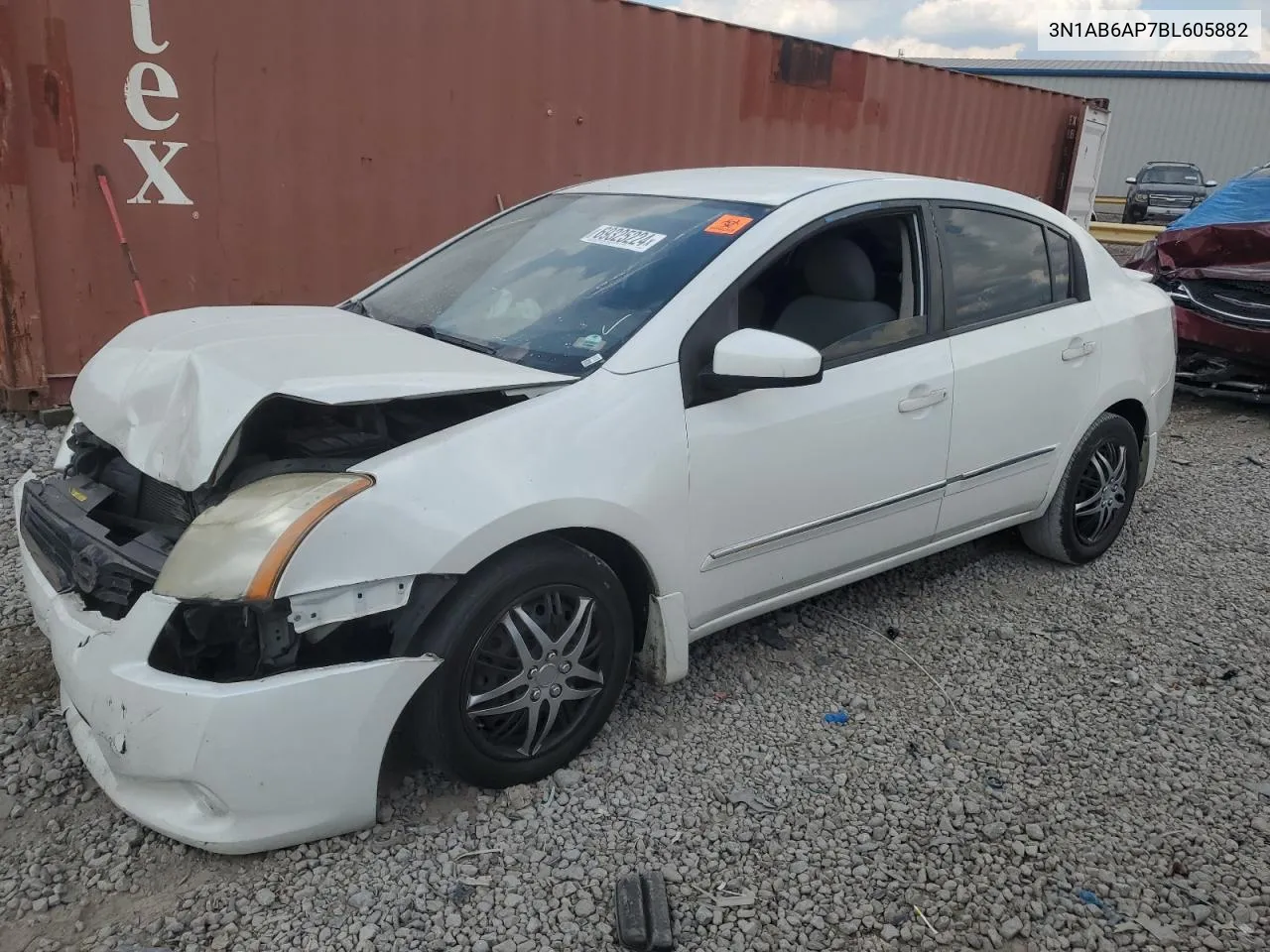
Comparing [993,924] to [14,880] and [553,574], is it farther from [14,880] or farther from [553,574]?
[14,880]

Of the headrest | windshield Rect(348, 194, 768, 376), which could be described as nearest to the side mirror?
windshield Rect(348, 194, 768, 376)

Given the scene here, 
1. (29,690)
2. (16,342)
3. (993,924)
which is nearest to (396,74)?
(16,342)

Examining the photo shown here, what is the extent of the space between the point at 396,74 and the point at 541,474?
474 centimetres

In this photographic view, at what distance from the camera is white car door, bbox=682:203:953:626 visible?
8.93 feet

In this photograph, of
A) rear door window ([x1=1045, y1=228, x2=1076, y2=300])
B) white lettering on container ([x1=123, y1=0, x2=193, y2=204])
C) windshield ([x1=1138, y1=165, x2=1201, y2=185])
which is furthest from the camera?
windshield ([x1=1138, y1=165, x2=1201, y2=185])

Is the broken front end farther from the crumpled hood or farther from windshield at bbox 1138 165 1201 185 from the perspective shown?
windshield at bbox 1138 165 1201 185

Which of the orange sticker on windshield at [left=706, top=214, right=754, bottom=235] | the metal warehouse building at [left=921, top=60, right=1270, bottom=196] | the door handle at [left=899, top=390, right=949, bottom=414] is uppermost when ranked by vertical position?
the metal warehouse building at [left=921, top=60, right=1270, bottom=196]

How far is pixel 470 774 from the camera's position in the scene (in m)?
2.44

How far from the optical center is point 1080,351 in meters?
3.75

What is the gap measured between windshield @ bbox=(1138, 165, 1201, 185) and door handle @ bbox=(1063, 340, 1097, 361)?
65.6ft

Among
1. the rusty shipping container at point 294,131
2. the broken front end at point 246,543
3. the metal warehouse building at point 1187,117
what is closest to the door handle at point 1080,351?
the broken front end at point 246,543

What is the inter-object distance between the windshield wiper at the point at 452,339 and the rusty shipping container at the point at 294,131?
3.33 m

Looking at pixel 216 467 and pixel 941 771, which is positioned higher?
pixel 216 467

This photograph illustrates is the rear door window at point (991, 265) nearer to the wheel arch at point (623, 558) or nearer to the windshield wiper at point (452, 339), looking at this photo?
the wheel arch at point (623, 558)
